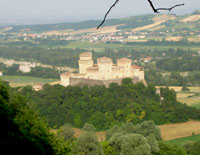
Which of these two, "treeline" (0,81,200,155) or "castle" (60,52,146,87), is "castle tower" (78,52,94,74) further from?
"treeline" (0,81,200,155)

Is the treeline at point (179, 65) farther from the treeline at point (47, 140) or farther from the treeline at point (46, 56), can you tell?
the treeline at point (47, 140)

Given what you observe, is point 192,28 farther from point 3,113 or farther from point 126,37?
point 3,113

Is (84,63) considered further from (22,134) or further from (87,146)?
(22,134)

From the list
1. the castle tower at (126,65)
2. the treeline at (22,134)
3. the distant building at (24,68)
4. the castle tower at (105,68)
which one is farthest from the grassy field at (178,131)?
the distant building at (24,68)

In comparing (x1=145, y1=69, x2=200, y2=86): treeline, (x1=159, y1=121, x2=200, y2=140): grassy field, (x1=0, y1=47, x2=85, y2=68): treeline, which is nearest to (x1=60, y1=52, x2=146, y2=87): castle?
(x1=159, y1=121, x2=200, y2=140): grassy field

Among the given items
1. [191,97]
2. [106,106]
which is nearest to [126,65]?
[106,106]

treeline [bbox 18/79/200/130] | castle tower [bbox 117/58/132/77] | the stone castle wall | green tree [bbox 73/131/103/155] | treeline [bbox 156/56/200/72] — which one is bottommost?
treeline [bbox 156/56/200/72]

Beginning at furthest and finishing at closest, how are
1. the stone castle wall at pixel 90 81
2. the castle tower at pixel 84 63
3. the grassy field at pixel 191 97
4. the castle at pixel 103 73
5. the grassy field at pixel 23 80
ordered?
the grassy field at pixel 23 80
the grassy field at pixel 191 97
the castle tower at pixel 84 63
the stone castle wall at pixel 90 81
the castle at pixel 103 73
